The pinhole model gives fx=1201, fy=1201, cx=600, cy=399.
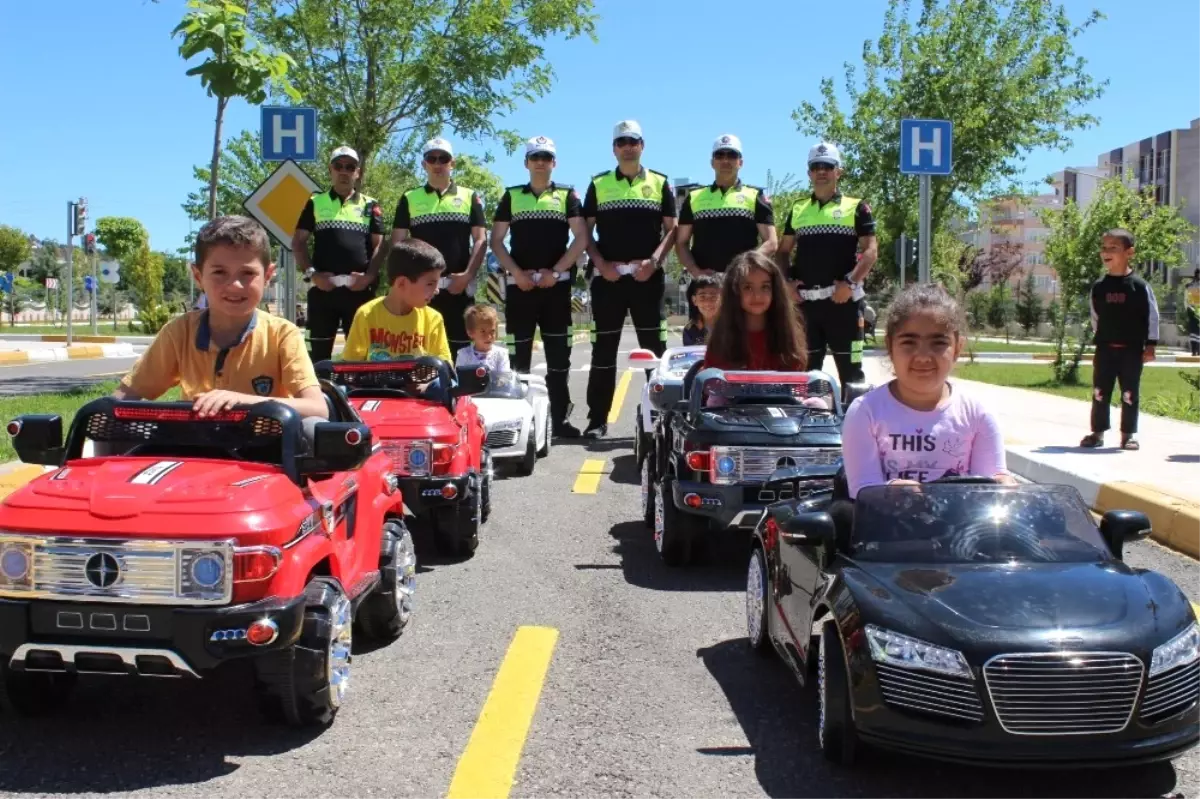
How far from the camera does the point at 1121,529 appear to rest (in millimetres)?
4066

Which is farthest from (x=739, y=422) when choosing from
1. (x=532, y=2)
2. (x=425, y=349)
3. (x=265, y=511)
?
(x=532, y=2)

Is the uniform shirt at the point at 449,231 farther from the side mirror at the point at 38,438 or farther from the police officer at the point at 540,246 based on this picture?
the side mirror at the point at 38,438

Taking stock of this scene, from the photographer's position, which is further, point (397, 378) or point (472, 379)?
point (397, 378)

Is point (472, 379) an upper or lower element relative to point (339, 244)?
lower

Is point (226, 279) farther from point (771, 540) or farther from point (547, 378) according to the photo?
point (547, 378)

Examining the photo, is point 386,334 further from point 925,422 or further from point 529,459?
point 925,422

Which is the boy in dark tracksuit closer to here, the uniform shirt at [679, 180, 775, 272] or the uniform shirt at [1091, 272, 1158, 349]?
the uniform shirt at [1091, 272, 1158, 349]

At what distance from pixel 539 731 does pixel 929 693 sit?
138 cm

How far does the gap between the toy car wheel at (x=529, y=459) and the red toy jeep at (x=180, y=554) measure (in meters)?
5.57

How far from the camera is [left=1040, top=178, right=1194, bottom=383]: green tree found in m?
22.1

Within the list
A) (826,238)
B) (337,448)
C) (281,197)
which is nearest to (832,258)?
(826,238)

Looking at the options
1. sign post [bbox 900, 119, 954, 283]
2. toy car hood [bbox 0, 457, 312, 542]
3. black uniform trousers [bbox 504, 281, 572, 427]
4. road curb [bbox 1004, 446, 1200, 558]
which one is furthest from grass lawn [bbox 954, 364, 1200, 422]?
toy car hood [bbox 0, 457, 312, 542]

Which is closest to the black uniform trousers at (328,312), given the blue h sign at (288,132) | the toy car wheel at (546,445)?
the toy car wheel at (546,445)

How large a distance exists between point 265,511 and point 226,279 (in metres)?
1.28
